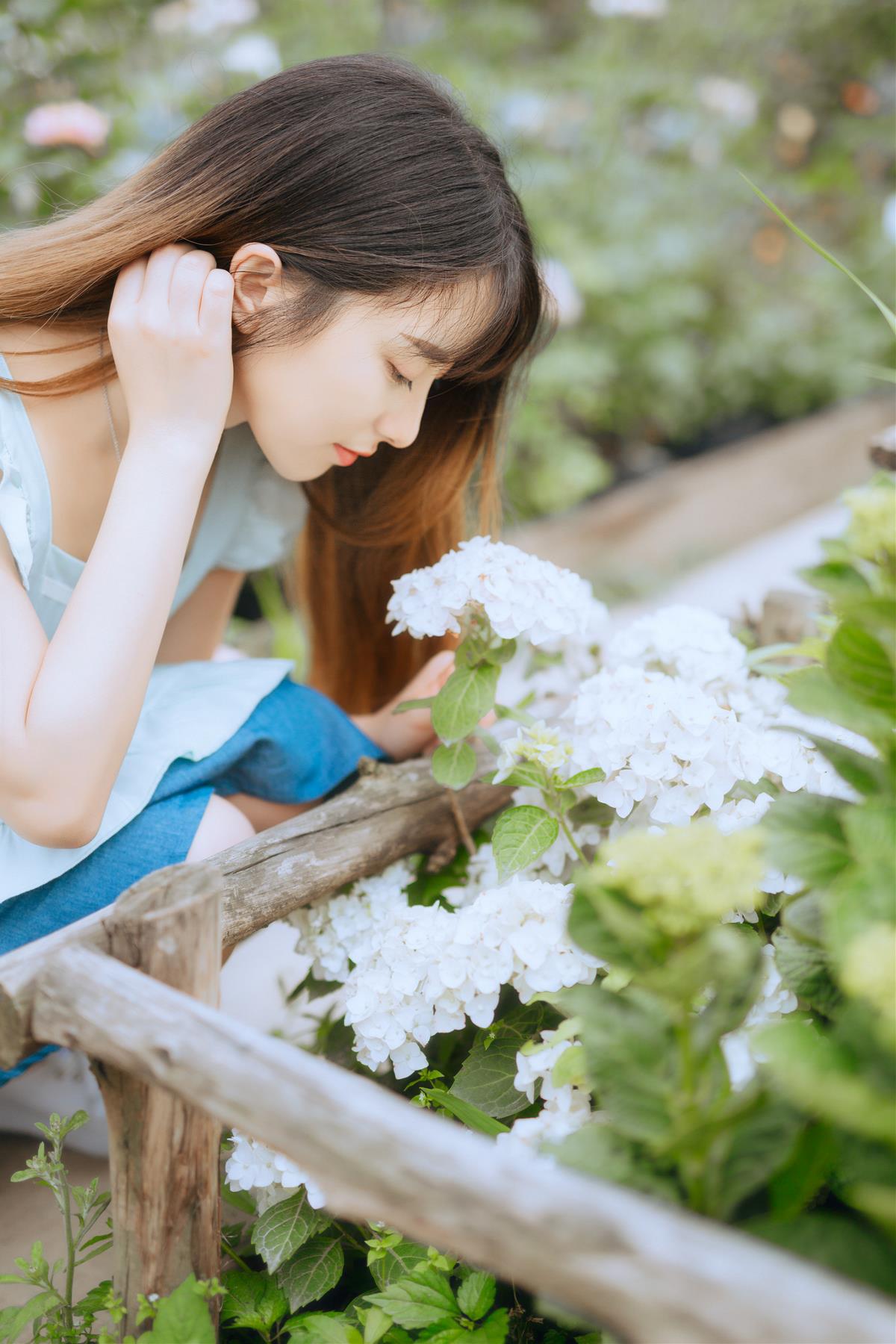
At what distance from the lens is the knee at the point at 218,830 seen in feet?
3.53

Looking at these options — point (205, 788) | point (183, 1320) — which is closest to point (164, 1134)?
point (183, 1320)

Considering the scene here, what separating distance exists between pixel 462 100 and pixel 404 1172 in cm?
121

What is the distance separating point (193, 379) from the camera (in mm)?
1017

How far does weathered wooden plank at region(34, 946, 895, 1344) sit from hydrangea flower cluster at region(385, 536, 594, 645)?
49cm

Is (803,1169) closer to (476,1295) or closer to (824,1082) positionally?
(824,1082)

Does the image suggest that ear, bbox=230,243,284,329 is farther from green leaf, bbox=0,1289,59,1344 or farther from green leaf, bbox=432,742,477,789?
green leaf, bbox=0,1289,59,1344

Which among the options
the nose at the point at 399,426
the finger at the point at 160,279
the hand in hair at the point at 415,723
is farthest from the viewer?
the hand in hair at the point at 415,723

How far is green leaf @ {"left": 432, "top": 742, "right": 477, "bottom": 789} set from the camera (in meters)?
1.06

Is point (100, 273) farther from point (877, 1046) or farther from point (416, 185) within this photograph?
point (877, 1046)

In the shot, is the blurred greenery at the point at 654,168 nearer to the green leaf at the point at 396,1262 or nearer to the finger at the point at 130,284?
the finger at the point at 130,284

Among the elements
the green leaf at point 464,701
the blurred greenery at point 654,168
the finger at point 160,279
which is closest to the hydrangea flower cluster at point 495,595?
the green leaf at point 464,701

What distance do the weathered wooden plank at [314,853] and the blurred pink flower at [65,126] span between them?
1880 millimetres

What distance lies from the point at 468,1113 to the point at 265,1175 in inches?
7.9

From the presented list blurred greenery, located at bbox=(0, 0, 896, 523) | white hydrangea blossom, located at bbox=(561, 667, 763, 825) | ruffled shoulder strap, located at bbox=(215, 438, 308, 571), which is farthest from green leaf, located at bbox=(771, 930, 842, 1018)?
blurred greenery, located at bbox=(0, 0, 896, 523)
